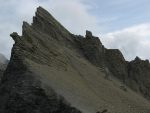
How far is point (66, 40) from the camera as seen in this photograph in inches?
4055

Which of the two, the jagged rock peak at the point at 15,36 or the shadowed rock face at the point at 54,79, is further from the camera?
the jagged rock peak at the point at 15,36

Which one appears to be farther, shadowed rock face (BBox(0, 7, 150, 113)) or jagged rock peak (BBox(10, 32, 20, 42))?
jagged rock peak (BBox(10, 32, 20, 42))

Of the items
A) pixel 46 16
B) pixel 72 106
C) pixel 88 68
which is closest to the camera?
pixel 72 106

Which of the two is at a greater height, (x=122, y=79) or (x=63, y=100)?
(x=122, y=79)

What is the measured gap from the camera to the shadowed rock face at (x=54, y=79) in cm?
6588

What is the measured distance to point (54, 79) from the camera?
7069 centimetres

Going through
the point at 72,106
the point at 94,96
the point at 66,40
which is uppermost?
the point at 66,40

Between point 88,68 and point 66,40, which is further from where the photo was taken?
point 66,40

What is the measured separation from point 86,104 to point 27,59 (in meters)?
9.57

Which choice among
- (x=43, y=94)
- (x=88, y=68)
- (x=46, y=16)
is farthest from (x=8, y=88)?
(x=46, y=16)

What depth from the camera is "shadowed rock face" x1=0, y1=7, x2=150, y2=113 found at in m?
65.9

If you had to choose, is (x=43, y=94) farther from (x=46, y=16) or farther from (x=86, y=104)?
(x=46, y=16)

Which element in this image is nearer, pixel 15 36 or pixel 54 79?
pixel 54 79

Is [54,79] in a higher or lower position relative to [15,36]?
lower
